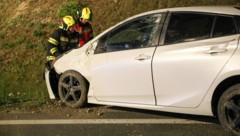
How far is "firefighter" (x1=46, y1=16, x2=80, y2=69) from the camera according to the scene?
820 centimetres

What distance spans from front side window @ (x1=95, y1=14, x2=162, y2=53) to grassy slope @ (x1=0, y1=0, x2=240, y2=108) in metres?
3.27

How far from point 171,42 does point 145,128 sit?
1130mm

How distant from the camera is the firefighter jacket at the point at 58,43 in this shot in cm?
820

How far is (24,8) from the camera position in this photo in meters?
13.8

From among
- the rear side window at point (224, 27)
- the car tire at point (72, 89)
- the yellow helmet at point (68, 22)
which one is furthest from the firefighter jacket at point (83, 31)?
the rear side window at point (224, 27)

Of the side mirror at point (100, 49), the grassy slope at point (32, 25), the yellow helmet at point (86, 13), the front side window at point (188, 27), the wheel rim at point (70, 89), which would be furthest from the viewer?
the grassy slope at point (32, 25)

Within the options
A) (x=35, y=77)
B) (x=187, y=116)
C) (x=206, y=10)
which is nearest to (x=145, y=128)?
(x=187, y=116)

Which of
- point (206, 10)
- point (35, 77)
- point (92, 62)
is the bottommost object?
point (35, 77)

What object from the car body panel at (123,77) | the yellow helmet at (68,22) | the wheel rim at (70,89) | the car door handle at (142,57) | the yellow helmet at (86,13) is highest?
the yellow helmet at (86,13)

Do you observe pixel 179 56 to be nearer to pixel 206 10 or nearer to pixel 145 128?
pixel 206 10

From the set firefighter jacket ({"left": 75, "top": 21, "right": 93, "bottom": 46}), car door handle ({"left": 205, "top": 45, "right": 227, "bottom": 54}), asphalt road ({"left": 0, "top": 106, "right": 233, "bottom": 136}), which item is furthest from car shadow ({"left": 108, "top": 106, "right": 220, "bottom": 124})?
firefighter jacket ({"left": 75, "top": 21, "right": 93, "bottom": 46})

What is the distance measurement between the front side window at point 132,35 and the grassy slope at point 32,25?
10.7ft

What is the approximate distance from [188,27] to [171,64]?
1.66ft

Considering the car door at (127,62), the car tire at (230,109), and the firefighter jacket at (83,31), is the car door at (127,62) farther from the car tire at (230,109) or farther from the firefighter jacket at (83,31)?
the firefighter jacket at (83,31)
